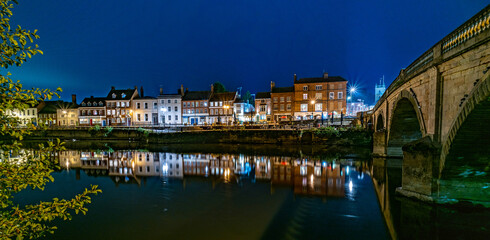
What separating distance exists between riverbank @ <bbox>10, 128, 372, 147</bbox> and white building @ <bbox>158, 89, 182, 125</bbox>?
1607cm

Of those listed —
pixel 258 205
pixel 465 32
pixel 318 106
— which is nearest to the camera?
pixel 465 32

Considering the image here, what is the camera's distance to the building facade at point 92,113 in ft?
236

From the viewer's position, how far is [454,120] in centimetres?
897

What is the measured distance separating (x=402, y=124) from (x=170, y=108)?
59.8 m

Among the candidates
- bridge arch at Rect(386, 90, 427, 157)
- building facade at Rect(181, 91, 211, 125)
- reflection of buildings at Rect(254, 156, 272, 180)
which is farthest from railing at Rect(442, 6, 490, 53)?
building facade at Rect(181, 91, 211, 125)

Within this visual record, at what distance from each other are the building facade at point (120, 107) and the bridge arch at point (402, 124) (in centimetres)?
6592

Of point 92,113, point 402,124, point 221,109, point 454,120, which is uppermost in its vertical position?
point 221,109

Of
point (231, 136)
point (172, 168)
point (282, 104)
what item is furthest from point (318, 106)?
point (172, 168)

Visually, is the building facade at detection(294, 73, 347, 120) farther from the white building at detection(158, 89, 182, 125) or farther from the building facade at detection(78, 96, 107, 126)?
the building facade at detection(78, 96, 107, 126)

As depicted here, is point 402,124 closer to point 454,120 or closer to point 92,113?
Answer: point 454,120

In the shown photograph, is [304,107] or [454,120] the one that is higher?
[304,107]

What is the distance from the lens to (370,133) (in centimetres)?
3459

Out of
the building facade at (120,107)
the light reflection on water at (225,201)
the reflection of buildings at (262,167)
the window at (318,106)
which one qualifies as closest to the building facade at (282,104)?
the window at (318,106)

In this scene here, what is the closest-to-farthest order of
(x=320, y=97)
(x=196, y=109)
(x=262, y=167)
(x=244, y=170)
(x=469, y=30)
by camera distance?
(x=469, y=30)
(x=244, y=170)
(x=262, y=167)
(x=320, y=97)
(x=196, y=109)
